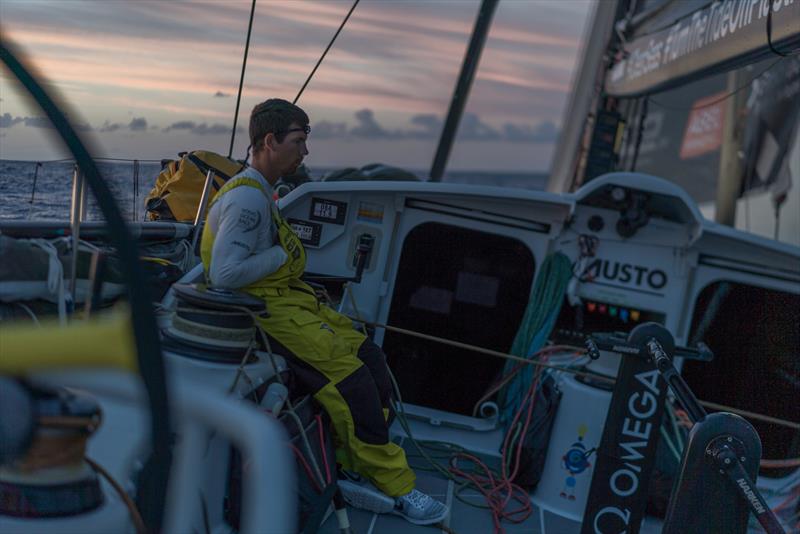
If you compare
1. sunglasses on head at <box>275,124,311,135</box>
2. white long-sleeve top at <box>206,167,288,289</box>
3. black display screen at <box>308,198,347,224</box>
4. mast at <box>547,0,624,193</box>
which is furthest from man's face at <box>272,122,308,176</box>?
mast at <box>547,0,624,193</box>

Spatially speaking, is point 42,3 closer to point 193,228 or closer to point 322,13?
point 193,228

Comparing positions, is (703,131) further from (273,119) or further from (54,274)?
(54,274)

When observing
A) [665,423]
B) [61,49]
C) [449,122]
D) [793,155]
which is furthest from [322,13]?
[793,155]

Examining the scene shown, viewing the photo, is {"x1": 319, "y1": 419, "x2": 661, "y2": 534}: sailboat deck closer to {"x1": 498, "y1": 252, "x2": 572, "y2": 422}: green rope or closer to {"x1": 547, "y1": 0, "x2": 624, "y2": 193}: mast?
{"x1": 498, "y1": 252, "x2": 572, "y2": 422}: green rope

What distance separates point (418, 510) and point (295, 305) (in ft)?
3.01

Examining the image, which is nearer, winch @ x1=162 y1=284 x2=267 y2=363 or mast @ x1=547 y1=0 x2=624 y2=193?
winch @ x1=162 y1=284 x2=267 y2=363

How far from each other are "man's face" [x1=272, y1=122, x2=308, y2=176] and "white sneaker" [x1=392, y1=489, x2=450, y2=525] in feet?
4.32

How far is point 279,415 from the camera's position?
9.62ft

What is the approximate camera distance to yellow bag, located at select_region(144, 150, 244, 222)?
166 inches

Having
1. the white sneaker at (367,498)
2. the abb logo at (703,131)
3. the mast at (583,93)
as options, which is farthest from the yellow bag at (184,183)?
the abb logo at (703,131)

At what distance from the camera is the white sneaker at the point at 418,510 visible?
3387 mm

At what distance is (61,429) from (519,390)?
3.72 metres

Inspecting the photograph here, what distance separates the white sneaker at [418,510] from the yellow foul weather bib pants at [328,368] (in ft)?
0.11

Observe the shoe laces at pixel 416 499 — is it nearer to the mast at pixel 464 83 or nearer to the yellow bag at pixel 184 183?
the yellow bag at pixel 184 183
